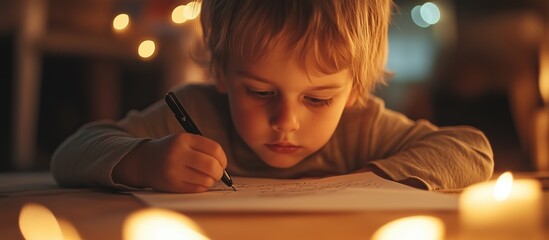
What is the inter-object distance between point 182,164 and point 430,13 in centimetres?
274

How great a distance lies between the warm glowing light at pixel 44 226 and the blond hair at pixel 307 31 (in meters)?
0.37

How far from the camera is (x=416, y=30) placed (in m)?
3.30

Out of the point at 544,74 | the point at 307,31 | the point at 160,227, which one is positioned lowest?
the point at 544,74

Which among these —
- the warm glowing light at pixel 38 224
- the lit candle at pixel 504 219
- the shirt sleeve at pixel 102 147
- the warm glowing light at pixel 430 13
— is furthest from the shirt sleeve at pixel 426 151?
the warm glowing light at pixel 430 13

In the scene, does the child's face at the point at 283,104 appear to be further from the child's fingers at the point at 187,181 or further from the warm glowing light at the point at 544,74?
the warm glowing light at the point at 544,74

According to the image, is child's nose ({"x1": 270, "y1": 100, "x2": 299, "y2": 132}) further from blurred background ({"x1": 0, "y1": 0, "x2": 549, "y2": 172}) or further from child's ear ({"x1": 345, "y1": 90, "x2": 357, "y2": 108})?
blurred background ({"x1": 0, "y1": 0, "x2": 549, "y2": 172})

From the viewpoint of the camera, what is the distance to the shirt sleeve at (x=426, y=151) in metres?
0.84

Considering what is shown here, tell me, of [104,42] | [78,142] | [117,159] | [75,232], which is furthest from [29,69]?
[75,232]

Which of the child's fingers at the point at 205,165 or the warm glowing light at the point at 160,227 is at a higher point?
the warm glowing light at the point at 160,227

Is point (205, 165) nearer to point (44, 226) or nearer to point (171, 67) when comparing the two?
point (44, 226)

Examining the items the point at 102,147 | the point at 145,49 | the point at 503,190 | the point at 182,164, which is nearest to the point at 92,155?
the point at 102,147

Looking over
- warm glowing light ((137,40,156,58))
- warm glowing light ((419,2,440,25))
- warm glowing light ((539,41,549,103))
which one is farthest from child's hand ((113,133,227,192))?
warm glowing light ((419,2,440,25))

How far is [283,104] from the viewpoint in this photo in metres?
0.83

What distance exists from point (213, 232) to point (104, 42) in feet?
6.86
